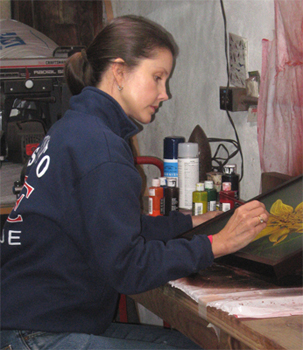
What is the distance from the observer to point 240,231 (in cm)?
89

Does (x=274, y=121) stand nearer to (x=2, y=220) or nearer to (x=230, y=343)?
(x=230, y=343)

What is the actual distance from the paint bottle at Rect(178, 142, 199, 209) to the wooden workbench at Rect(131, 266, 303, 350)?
51cm

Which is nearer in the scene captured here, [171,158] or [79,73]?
[79,73]

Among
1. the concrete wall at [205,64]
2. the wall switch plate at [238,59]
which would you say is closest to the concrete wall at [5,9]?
the concrete wall at [205,64]

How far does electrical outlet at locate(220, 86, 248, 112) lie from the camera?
59.7 inches

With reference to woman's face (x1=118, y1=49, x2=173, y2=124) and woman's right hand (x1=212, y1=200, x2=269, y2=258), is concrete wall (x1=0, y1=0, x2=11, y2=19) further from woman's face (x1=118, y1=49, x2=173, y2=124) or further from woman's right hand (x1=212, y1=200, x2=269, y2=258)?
woman's right hand (x1=212, y1=200, x2=269, y2=258)

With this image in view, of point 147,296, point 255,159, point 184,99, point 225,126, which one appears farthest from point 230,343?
point 184,99

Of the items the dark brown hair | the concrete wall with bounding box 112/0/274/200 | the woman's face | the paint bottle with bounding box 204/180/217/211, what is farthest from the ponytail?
the concrete wall with bounding box 112/0/274/200

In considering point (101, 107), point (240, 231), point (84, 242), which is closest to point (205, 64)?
point (101, 107)

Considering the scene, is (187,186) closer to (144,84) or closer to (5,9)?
(144,84)

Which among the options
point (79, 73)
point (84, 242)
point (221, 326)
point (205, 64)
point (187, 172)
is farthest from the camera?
point (205, 64)

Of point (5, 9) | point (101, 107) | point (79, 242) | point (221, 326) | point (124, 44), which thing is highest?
point (5, 9)

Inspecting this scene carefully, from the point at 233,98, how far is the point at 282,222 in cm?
68

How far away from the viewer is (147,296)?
38.1 inches
